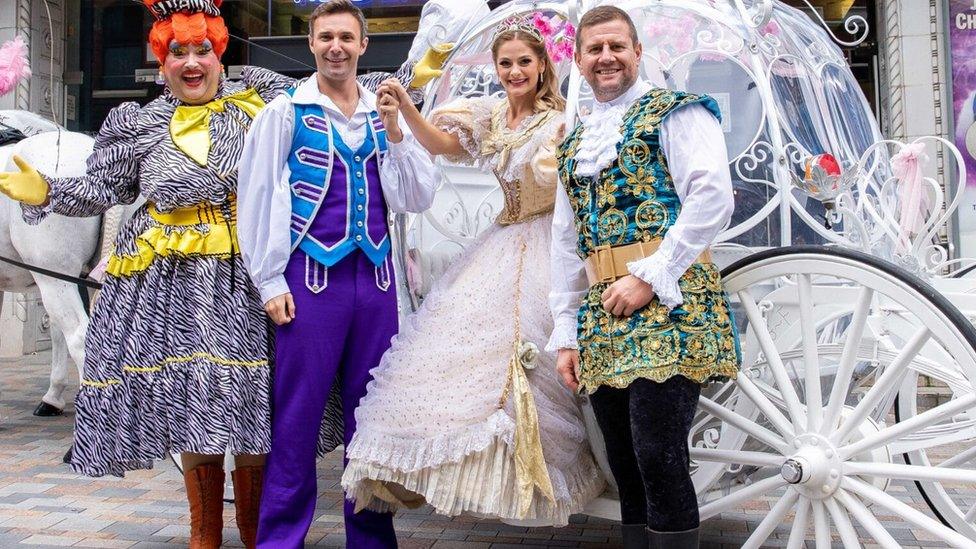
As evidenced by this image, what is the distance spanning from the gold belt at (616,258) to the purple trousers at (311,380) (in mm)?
798

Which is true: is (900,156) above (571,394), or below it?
above

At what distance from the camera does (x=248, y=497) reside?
10.4 ft

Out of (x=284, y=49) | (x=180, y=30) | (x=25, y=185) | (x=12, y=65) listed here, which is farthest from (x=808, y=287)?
(x=284, y=49)

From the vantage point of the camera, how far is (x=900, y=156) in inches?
132

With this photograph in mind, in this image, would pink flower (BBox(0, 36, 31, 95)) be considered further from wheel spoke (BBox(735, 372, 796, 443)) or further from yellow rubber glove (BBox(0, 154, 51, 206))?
wheel spoke (BBox(735, 372, 796, 443))

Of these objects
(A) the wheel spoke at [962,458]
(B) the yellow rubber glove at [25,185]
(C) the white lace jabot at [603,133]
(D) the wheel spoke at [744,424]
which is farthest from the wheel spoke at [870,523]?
(B) the yellow rubber glove at [25,185]

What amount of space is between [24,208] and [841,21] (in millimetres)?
6045

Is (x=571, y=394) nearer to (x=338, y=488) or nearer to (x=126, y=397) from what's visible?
(x=126, y=397)

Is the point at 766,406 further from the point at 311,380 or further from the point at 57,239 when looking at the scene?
the point at 57,239

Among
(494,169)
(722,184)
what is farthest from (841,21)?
(722,184)

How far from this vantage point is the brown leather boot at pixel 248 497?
3158 millimetres

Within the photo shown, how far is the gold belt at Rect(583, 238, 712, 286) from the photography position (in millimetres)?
2340

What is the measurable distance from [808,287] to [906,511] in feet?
1.89

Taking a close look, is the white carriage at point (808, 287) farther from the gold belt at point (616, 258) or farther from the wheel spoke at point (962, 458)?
the gold belt at point (616, 258)
